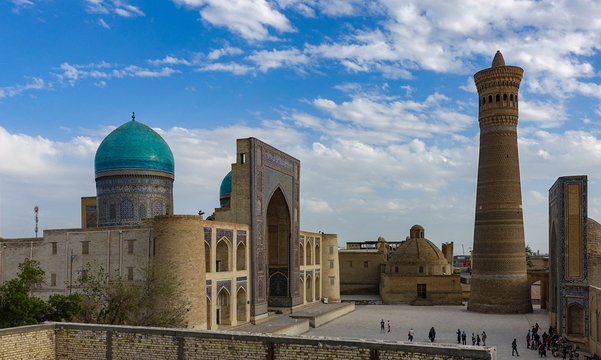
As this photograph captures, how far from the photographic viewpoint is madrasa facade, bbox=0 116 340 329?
20344 millimetres

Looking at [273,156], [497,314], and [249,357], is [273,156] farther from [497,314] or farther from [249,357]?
[249,357]

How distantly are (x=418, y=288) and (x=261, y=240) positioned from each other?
1550 centimetres

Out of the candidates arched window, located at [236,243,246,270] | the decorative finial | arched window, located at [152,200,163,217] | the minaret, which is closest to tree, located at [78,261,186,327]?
arched window, located at [236,243,246,270]

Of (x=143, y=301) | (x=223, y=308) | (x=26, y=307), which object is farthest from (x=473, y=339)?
(x=26, y=307)

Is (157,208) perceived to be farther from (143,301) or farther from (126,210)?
(143,301)

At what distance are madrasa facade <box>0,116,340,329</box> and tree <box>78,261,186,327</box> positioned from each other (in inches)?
15.1

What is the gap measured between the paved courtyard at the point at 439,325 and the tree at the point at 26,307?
11.2 meters

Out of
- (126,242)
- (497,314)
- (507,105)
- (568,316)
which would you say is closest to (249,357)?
(126,242)

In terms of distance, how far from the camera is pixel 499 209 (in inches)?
1255

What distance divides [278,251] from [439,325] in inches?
360

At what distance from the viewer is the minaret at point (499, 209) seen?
104 feet

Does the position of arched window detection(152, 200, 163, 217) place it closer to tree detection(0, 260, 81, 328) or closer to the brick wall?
tree detection(0, 260, 81, 328)

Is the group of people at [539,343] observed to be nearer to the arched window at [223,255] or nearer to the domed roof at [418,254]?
the arched window at [223,255]

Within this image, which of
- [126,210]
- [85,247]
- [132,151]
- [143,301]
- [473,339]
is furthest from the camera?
[132,151]
